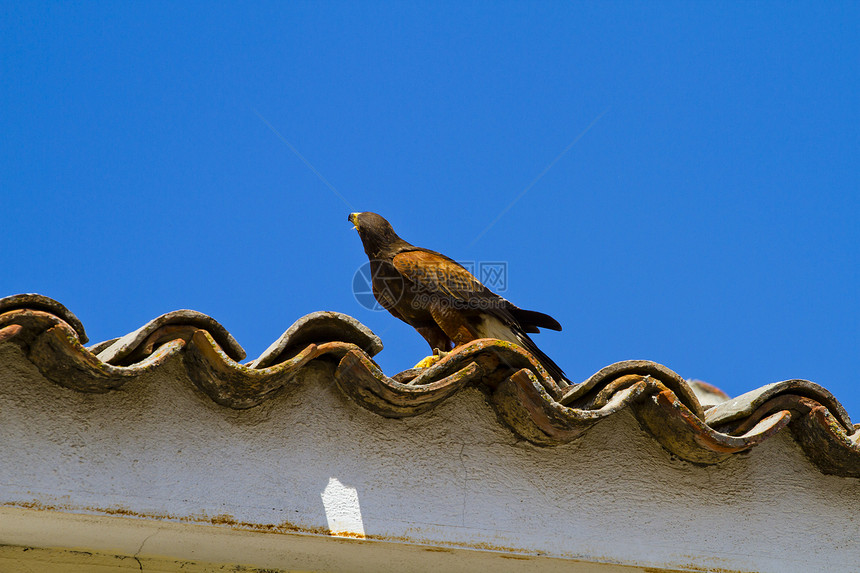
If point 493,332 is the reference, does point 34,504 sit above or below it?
below

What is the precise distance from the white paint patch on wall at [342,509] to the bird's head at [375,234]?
2069 millimetres

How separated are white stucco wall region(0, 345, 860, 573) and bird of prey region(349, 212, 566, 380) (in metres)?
1.08

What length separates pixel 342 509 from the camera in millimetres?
2459

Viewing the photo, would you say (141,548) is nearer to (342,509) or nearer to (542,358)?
(342,509)

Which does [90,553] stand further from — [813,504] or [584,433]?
[813,504]

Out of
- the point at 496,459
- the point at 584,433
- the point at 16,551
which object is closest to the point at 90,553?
the point at 16,551

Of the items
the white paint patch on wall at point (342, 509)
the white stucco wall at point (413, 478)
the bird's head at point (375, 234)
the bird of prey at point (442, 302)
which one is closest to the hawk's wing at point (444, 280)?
the bird of prey at point (442, 302)

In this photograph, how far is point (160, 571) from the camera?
2602 millimetres

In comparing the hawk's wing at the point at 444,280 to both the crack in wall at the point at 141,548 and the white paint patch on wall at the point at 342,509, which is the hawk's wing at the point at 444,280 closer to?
the white paint patch on wall at the point at 342,509

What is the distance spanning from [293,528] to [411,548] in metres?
0.41

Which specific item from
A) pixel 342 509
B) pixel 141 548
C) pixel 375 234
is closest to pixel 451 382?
pixel 342 509

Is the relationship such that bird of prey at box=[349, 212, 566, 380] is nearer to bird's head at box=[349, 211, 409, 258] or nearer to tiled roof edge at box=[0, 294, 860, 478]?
bird's head at box=[349, 211, 409, 258]

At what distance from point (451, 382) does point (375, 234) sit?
2038mm

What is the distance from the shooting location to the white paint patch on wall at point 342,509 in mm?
2436
